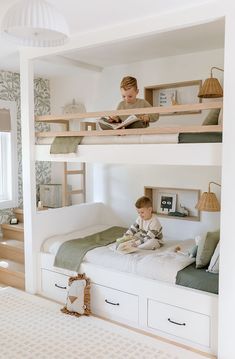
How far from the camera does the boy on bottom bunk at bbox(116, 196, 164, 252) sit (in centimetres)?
337

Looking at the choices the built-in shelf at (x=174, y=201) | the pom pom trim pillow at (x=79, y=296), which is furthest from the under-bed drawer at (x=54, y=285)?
the built-in shelf at (x=174, y=201)

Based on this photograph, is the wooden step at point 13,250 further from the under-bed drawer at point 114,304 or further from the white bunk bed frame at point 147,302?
the under-bed drawer at point 114,304

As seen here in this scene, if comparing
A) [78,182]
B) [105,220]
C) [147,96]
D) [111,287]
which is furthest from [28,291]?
[147,96]

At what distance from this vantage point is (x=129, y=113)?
2.92 metres

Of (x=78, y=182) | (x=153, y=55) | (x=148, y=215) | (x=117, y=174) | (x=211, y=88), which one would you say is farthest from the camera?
(x=78, y=182)

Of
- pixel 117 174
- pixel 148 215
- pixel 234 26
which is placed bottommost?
pixel 148 215

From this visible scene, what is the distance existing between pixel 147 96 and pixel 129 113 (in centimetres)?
139

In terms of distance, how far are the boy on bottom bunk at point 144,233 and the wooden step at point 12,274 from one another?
1145 millimetres

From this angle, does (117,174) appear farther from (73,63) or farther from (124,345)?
(124,345)

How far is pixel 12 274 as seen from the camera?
3873 mm

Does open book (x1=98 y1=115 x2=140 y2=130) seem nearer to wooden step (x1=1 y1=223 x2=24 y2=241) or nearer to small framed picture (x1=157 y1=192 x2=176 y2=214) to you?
small framed picture (x1=157 y1=192 x2=176 y2=214)

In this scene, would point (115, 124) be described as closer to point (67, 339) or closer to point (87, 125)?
point (87, 125)

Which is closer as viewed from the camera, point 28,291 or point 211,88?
point 211,88

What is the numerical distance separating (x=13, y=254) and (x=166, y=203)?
6.01 ft
